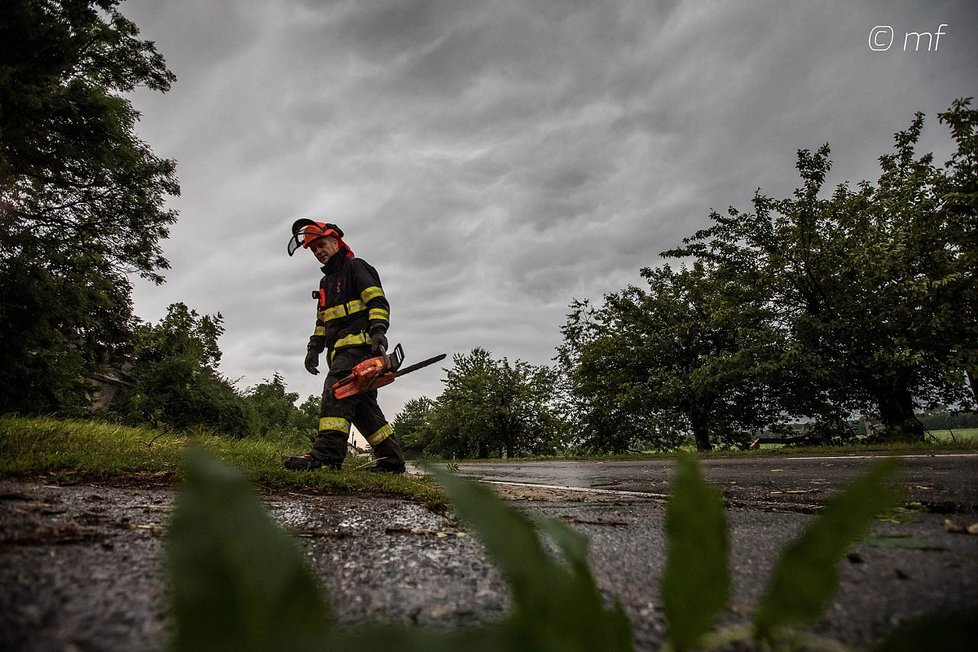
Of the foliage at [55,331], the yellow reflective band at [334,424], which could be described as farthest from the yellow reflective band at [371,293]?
the foliage at [55,331]

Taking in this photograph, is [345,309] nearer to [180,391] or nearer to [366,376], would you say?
[366,376]

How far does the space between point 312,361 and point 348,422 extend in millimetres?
1415

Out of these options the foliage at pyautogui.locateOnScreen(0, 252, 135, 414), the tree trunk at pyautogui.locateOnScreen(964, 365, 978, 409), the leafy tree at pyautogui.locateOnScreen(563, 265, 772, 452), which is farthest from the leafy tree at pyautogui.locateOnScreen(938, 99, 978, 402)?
the foliage at pyautogui.locateOnScreen(0, 252, 135, 414)

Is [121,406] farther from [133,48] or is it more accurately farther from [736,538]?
[736,538]

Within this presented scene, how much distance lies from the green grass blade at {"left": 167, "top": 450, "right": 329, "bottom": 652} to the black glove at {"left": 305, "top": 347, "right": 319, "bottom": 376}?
5275 mm

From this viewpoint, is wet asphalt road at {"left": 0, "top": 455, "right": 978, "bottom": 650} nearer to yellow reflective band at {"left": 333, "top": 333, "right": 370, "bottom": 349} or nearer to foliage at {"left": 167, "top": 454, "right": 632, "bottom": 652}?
foliage at {"left": 167, "top": 454, "right": 632, "bottom": 652}

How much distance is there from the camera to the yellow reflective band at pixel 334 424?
400 centimetres

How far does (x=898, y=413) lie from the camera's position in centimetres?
1291

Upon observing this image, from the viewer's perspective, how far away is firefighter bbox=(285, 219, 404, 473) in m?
4.12

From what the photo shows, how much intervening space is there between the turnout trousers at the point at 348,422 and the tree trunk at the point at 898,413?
13823 mm

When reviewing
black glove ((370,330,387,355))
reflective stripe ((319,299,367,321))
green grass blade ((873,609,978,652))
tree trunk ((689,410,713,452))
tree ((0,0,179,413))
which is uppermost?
tree ((0,0,179,413))

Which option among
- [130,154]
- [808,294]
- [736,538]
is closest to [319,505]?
[736,538]

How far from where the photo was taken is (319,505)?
2.19 metres

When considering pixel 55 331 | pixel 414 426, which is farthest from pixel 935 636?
pixel 414 426
